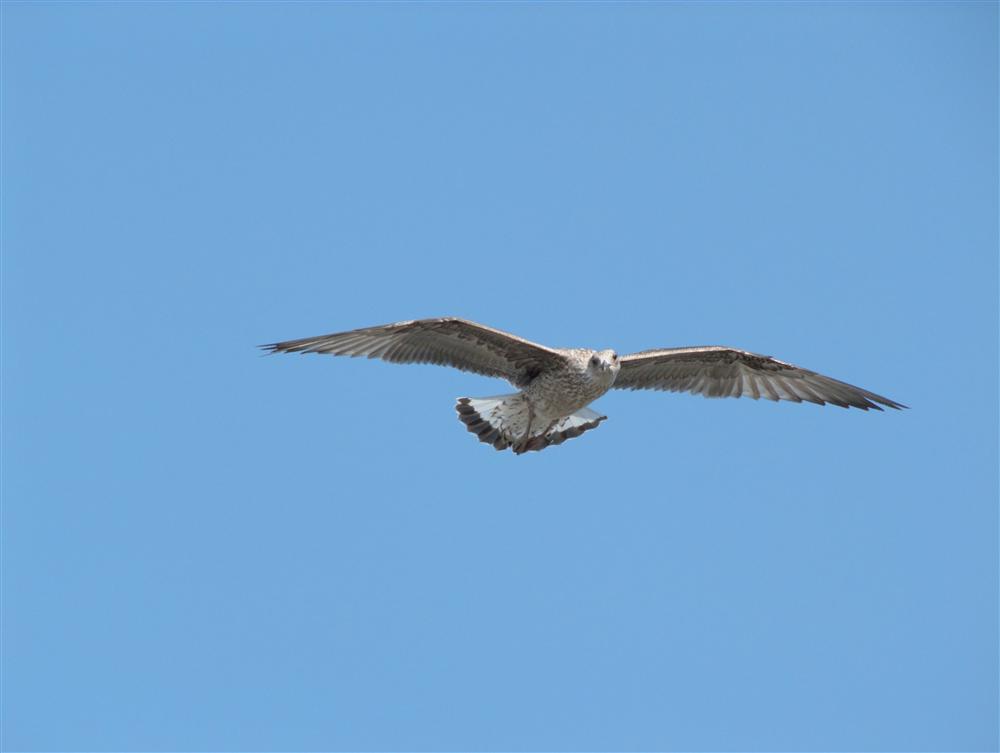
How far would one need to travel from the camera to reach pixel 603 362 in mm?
12375

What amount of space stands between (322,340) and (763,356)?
182 inches

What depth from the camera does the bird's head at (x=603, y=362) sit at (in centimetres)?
1239

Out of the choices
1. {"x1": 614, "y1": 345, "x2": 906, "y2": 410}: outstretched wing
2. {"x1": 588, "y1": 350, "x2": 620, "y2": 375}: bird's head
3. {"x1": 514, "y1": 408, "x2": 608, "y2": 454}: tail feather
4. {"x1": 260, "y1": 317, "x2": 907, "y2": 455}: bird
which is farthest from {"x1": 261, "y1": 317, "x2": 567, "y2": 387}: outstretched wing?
{"x1": 614, "y1": 345, "x2": 906, "y2": 410}: outstretched wing

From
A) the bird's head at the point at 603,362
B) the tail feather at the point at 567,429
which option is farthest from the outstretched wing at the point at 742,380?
the bird's head at the point at 603,362

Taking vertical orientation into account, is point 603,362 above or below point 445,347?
below

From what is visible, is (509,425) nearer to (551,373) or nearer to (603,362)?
(551,373)

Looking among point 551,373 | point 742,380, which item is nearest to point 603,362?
point 551,373

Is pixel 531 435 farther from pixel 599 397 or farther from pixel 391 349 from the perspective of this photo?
pixel 391 349

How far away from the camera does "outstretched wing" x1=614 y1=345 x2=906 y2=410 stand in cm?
1385

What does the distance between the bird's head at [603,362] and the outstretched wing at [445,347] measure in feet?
0.97

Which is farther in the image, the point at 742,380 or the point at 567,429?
the point at 742,380

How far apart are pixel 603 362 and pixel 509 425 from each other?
1.57 metres

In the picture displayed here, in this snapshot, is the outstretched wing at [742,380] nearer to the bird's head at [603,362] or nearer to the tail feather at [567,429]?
the tail feather at [567,429]

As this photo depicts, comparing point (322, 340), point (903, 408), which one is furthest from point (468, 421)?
point (903, 408)
